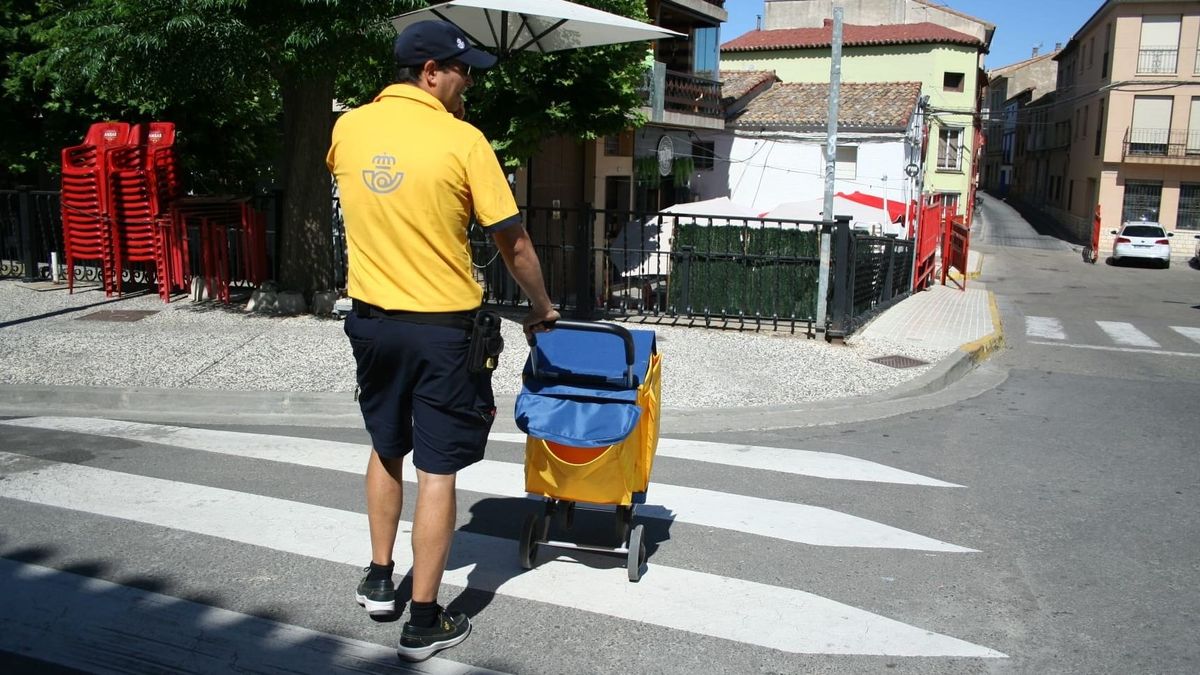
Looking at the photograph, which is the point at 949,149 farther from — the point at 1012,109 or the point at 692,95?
the point at 1012,109

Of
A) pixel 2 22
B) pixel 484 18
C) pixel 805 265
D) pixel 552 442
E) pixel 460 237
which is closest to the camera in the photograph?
pixel 460 237

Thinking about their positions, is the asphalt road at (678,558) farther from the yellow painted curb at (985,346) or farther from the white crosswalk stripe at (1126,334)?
the white crosswalk stripe at (1126,334)

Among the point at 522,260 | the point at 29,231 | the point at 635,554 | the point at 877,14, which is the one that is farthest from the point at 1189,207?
the point at 522,260

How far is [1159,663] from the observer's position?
3588 millimetres

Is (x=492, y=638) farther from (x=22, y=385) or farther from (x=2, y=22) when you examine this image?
(x=2, y=22)

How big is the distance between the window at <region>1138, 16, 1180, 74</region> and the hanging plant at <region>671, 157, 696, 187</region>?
2840 cm

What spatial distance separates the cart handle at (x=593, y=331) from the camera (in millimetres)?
3938

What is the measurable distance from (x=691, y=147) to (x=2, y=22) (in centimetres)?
1840

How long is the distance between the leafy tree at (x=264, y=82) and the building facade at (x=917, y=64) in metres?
28.9

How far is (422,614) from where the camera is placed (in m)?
3.40

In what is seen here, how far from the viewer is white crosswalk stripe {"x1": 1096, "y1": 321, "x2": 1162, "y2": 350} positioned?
1406 centimetres

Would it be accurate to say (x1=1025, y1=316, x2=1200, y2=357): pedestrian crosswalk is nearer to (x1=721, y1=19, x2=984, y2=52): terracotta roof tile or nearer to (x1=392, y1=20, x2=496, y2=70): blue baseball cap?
(x1=392, y1=20, x2=496, y2=70): blue baseball cap

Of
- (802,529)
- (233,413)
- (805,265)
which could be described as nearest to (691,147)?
(805,265)

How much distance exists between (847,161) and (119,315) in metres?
25.2
